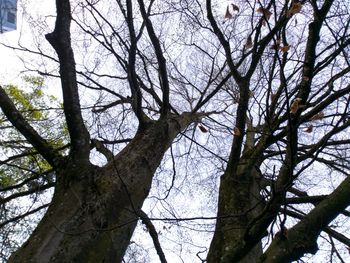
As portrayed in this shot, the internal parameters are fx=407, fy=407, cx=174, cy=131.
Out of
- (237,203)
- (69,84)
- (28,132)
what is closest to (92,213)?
(28,132)

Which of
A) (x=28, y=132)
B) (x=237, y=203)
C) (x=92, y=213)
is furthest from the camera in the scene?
(x=237, y=203)

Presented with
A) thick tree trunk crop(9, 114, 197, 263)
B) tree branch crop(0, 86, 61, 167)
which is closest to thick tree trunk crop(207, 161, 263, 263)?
thick tree trunk crop(9, 114, 197, 263)

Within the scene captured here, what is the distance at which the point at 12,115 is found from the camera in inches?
113

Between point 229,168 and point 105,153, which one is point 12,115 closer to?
point 105,153

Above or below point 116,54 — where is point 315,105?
below

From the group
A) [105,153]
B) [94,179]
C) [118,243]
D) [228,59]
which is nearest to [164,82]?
[228,59]

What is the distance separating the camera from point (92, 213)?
251cm

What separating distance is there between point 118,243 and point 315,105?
6.10ft

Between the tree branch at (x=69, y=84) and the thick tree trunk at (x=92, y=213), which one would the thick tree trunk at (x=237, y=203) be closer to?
the thick tree trunk at (x=92, y=213)

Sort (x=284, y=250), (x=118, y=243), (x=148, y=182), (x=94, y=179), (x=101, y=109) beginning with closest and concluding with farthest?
1. (x=284, y=250)
2. (x=118, y=243)
3. (x=94, y=179)
4. (x=148, y=182)
5. (x=101, y=109)

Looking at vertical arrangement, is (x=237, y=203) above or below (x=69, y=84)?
above

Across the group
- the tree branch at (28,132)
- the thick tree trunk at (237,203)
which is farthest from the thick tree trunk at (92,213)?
the thick tree trunk at (237,203)

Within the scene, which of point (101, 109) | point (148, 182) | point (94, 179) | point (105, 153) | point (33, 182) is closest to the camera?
point (94, 179)

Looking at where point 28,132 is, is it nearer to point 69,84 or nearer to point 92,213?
point 69,84
